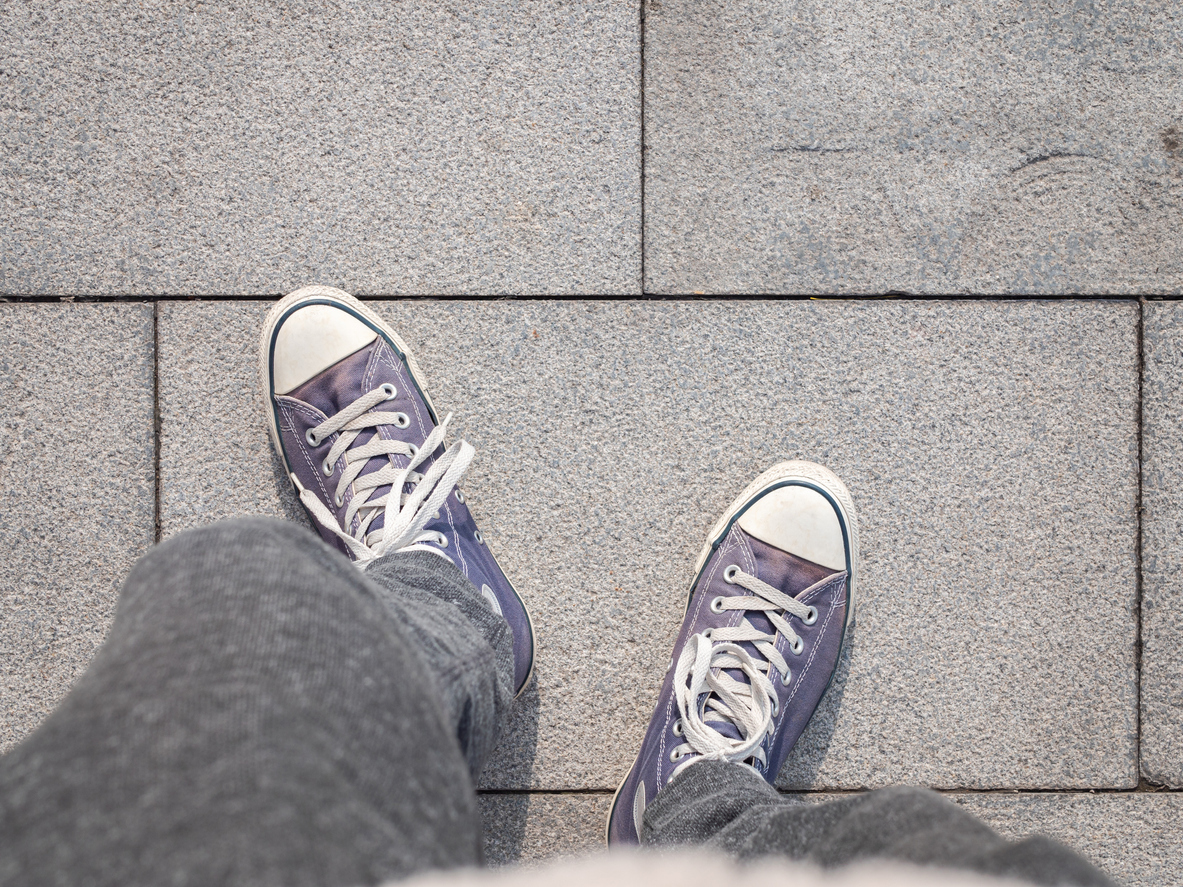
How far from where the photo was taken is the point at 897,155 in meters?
1.78

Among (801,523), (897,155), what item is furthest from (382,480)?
(897,155)

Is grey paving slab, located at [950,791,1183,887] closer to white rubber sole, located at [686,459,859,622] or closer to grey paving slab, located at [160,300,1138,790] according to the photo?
grey paving slab, located at [160,300,1138,790]

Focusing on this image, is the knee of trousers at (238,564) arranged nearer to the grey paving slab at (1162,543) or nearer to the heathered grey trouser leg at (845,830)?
the heathered grey trouser leg at (845,830)

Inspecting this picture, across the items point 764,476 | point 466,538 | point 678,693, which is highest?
point 764,476

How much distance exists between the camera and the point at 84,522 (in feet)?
5.65

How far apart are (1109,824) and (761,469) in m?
1.17

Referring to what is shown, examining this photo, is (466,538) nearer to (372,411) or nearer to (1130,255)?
(372,411)

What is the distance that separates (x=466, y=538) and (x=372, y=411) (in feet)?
1.27

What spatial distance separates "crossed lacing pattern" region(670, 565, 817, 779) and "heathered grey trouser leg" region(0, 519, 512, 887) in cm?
82

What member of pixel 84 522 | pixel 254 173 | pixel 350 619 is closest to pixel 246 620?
pixel 350 619

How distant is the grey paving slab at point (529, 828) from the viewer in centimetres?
173

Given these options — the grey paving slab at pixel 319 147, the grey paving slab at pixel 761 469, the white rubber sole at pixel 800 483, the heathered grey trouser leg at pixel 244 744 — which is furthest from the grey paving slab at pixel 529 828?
the grey paving slab at pixel 319 147

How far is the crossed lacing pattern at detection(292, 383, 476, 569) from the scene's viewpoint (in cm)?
160

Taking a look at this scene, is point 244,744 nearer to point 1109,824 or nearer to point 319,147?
point 319,147
